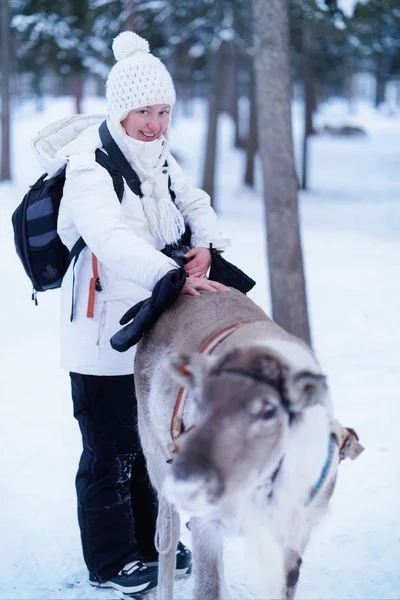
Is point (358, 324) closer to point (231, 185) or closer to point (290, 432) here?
point (290, 432)

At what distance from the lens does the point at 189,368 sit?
2393mm

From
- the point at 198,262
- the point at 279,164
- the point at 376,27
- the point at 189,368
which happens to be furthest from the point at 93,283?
the point at 376,27

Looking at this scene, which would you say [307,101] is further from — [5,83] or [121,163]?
[121,163]

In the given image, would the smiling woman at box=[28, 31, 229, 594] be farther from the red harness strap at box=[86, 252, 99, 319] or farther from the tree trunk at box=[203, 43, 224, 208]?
the tree trunk at box=[203, 43, 224, 208]

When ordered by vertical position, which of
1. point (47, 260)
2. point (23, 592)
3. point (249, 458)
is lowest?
point (23, 592)

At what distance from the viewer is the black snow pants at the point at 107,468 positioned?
3.67m

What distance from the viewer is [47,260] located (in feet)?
11.7

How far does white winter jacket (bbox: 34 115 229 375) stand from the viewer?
3176 millimetres

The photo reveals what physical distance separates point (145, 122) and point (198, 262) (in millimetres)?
649

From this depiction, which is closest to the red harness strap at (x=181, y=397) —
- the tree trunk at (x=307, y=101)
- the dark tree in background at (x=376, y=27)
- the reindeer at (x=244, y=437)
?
the reindeer at (x=244, y=437)

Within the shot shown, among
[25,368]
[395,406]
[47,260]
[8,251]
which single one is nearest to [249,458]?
[47,260]

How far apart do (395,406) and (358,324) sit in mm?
2525

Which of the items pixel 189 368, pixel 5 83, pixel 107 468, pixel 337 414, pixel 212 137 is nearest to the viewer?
pixel 189 368

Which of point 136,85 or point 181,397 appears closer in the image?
point 181,397
